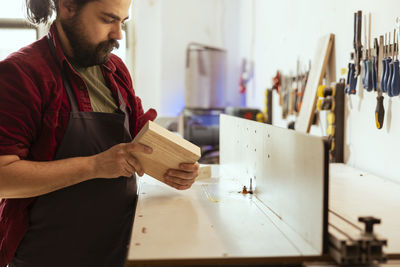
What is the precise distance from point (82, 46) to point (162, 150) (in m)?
0.43

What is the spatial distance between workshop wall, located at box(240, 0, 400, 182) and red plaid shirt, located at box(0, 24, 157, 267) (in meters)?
1.16

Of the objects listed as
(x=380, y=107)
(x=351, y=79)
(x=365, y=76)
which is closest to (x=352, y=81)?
(x=351, y=79)

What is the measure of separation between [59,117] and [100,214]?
32 centimetres

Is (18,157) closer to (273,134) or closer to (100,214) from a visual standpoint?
(100,214)

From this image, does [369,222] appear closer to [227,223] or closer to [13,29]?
[227,223]

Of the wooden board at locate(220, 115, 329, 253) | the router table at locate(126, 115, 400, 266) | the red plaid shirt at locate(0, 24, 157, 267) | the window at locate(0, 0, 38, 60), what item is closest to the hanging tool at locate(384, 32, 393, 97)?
the router table at locate(126, 115, 400, 266)

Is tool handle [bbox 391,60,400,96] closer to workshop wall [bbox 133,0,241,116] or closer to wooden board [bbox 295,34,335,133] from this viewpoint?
wooden board [bbox 295,34,335,133]

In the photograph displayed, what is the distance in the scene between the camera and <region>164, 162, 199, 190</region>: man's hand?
130cm

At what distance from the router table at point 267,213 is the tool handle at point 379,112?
0.76ft

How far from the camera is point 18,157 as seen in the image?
1112mm

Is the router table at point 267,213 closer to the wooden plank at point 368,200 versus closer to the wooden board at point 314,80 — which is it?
the wooden plank at point 368,200

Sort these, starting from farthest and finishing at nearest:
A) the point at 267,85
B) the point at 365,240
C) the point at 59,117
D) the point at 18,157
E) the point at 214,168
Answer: the point at 267,85, the point at 214,168, the point at 59,117, the point at 18,157, the point at 365,240

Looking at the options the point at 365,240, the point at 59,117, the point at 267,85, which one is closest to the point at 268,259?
the point at 365,240

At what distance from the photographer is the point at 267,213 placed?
3.95 feet
